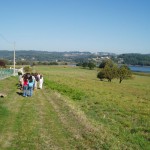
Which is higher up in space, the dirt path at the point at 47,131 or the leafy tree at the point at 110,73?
the dirt path at the point at 47,131

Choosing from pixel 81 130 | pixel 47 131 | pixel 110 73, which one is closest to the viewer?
pixel 47 131

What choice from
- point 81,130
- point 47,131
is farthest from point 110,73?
point 47,131

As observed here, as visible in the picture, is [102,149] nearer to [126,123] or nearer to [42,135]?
[42,135]

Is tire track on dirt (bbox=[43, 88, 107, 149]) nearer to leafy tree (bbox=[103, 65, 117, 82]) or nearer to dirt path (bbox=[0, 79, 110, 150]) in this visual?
dirt path (bbox=[0, 79, 110, 150])

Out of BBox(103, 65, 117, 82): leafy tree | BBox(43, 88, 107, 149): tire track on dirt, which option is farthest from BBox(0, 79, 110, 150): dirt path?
BBox(103, 65, 117, 82): leafy tree

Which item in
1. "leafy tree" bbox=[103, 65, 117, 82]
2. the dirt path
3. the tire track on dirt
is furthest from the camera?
"leafy tree" bbox=[103, 65, 117, 82]

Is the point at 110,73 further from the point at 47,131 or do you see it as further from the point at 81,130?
the point at 47,131

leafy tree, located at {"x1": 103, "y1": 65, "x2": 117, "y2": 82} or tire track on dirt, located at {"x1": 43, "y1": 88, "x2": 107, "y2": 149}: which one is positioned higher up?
tire track on dirt, located at {"x1": 43, "y1": 88, "x2": 107, "y2": 149}

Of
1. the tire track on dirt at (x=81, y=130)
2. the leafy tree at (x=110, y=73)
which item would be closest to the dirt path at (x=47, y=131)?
the tire track on dirt at (x=81, y=130)

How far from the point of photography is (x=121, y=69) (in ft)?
304

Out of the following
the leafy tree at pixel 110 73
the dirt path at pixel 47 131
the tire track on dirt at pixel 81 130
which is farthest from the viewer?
the leafy tree at pixel 110 73

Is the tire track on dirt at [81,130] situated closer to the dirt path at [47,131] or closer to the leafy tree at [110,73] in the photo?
the dirt path at [47,131]

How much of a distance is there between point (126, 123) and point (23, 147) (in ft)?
23.5

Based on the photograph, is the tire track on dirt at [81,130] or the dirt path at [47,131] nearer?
the dirt path at [47,131]
